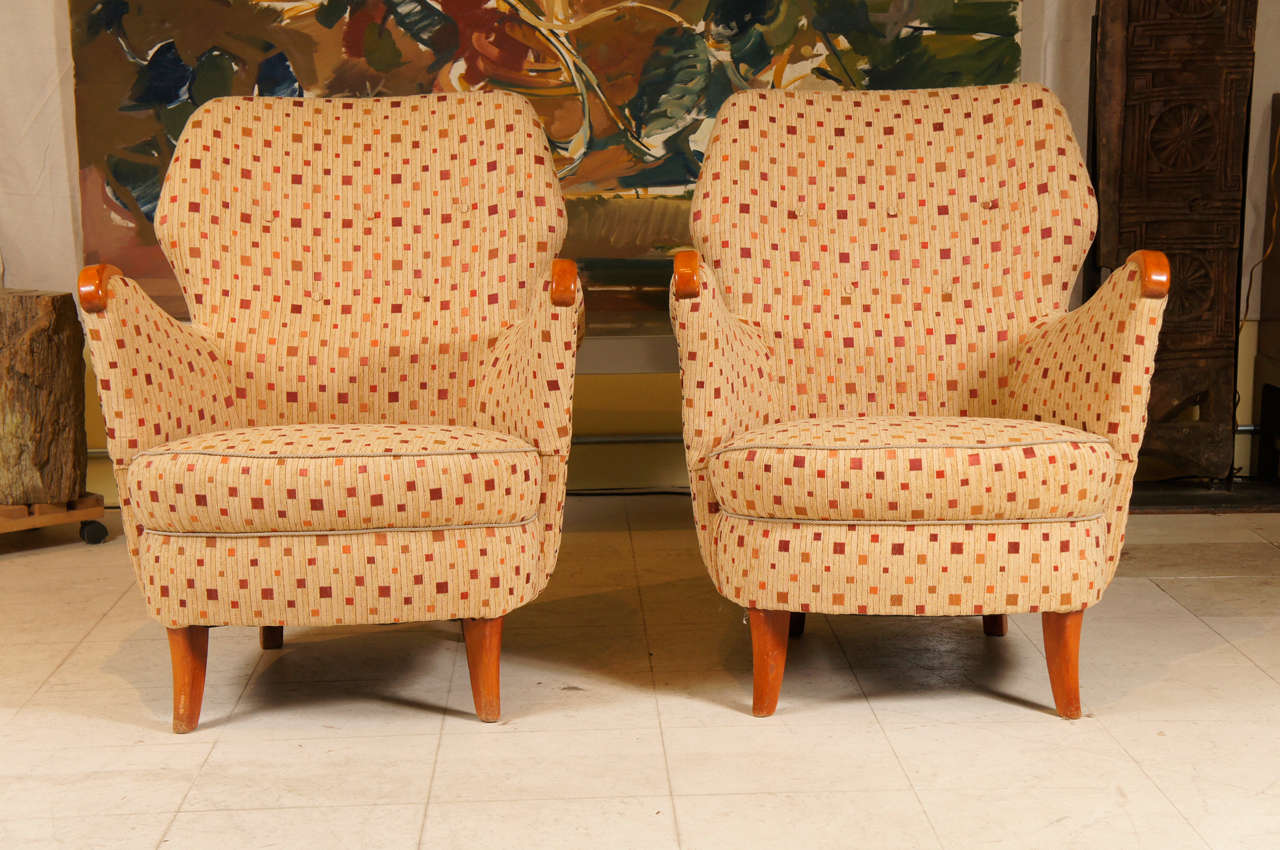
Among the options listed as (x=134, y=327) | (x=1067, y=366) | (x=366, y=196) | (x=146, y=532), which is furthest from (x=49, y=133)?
(x=1067, y=366)

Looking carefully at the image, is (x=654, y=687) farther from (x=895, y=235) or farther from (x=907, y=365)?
(x=895, y=235)

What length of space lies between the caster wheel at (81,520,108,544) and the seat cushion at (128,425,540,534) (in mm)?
1396

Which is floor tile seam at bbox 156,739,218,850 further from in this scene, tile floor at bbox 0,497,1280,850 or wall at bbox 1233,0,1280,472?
wall at bbox 1233,0,1280,472

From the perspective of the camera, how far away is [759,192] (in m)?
2.43

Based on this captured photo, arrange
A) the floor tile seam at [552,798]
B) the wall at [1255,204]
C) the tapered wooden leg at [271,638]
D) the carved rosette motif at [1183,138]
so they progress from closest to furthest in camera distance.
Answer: the floor tile seam at [552,798], the tapered wooden leg at [271,638], the carved rosette motif at [1183,138], the wall at [1255,204]

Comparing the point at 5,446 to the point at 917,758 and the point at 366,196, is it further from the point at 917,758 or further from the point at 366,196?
the point at 917,758

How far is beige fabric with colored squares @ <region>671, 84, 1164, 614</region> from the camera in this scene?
1.91 metres

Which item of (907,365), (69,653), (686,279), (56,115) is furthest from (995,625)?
(56,115)

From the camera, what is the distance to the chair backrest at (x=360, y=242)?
7.80 ft

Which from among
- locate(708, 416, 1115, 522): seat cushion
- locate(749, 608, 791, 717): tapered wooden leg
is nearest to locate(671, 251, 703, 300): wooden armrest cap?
locate(708, 416, 1115, 522): seat cushion

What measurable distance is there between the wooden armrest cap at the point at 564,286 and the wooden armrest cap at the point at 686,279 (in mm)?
160

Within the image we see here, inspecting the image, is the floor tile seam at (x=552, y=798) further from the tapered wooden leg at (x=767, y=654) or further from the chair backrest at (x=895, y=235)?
the chair backrest at (x=895, y=235)

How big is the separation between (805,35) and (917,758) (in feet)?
7.19

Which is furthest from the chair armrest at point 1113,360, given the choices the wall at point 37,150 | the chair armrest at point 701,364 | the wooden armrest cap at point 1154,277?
the wall at point 37,150
